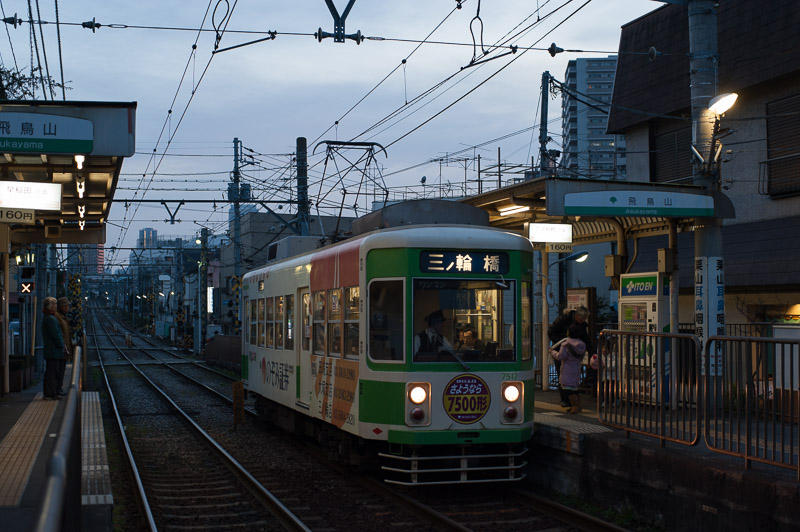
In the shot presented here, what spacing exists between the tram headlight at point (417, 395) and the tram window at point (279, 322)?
4.66m

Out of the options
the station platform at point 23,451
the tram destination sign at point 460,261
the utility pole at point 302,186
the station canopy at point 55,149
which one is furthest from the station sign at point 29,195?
the utility pole at point 302,186

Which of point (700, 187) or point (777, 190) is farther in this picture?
point (777, 190)

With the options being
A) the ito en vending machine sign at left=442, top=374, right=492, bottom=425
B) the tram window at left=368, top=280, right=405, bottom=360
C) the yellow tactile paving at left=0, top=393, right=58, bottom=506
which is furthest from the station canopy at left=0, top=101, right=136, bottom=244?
the ito en vending machine sign at left=442, top=374, right=492, bottom=425

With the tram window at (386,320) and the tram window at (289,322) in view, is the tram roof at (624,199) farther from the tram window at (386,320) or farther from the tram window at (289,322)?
the tram window at (289,322)

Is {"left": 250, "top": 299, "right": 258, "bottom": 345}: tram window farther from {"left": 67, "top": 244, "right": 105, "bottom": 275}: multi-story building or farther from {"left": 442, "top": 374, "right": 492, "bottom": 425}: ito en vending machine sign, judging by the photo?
{"left": 67, "top": 244, "right": 105, "bottom": 275}: multi-story building

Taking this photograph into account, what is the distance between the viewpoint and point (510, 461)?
31.6 feet

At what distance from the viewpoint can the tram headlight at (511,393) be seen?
31.7ft

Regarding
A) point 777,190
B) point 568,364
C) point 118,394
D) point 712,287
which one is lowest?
point 118,394

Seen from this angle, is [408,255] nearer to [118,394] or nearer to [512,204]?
[512,204]

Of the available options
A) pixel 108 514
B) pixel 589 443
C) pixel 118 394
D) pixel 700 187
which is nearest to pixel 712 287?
pixel 700 187

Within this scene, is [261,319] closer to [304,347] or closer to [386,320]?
[304,347]

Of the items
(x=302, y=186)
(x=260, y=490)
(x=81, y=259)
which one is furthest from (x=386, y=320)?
(x=81, y=259)

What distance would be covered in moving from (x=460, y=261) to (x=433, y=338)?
36.0 inches

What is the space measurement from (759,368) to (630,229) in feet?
23.9
